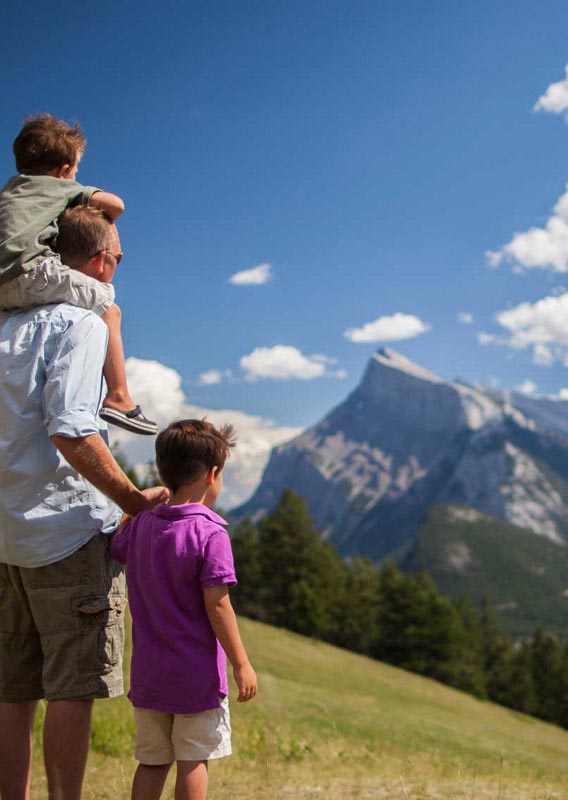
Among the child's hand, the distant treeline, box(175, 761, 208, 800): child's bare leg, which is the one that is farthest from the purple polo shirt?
the distant treeline

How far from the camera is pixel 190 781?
3.34 m

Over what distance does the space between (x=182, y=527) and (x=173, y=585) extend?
0.26 m

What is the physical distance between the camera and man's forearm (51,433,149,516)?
3.25m

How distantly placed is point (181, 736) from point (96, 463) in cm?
129

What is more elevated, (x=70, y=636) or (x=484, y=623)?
(x=70, y=636)

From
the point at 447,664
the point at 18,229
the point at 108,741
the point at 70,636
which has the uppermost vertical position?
the point at 18,229

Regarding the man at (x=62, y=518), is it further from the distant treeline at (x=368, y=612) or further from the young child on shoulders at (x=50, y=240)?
the distant treeline at (x=368, y=612)

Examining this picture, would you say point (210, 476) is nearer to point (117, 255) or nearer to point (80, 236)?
point (117, 255)

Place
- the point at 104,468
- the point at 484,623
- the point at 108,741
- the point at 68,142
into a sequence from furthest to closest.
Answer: the point at 484,623 → the point at 108,741 → the point at 68,142 → the point at 104,468

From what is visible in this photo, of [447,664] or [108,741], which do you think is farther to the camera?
[447,664]

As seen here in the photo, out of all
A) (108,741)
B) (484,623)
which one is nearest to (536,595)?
(484,623)

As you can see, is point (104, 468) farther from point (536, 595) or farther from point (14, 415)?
point (536, 595)

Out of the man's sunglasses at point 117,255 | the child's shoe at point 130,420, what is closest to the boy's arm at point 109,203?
the man's sunglasses at point 117,255

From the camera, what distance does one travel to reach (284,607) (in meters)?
56.5
